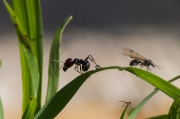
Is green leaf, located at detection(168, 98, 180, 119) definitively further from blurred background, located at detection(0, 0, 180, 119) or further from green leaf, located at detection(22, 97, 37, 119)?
blurred background, located at detection(0, 0, 180, 119)

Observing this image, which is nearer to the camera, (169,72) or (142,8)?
(169,72)

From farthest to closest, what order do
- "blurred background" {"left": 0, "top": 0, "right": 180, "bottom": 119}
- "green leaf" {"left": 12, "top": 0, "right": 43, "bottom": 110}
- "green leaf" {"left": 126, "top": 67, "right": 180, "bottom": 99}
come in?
"blurred background" {"left": 0, "top": 0, "right": 180, "bottom": 119} < "green leaf" {"left": 12, "top": 0, "right": 43, "bottom": 110} < "green leaf" {"left": 126, "top": 67, "right": 180, "bottom": 99}

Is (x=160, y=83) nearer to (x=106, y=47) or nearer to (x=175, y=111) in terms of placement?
(x=175, y=111)

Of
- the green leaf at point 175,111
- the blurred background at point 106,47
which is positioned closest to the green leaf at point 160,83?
the green leaf at point 175,111

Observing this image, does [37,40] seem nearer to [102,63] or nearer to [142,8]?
[102,63]

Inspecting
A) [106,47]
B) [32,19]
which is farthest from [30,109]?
[106,47]

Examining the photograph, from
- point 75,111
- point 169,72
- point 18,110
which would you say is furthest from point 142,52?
point 18,110

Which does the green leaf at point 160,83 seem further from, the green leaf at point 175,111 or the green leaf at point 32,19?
the green leaf at point 32,19

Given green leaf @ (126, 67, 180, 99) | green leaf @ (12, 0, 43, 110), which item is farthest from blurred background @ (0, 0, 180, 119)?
green leaf @ (126, 67, 180, 99)
